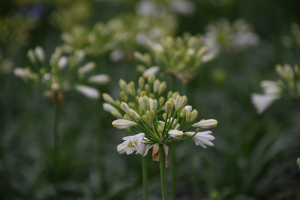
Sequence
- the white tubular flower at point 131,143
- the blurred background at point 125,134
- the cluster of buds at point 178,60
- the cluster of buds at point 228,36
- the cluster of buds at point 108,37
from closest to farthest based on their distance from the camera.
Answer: the white tubular flower at point 131,143 < the cluster of buds at point 178,60 < the cluster of buds at point 108,37 < the blurred background at point 125,134 < the cluster of buds at point 228,36

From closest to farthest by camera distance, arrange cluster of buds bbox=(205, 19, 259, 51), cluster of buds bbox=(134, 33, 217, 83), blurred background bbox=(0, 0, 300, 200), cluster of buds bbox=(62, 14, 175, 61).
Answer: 1. cluster of buds bbox=(134, 33, 217, 83)
2. cluster of buds bbox=(62, 14, 175, 61)
3. blurred background bbox=(0, 0, 300, 200)
4. cluster of buds bbox=(205, 19, 259, 51)

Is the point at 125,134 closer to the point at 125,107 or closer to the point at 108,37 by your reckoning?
the point at 108,37

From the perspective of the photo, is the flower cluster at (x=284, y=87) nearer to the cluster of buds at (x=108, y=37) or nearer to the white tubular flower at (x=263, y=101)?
the white tubular flower at (x=263, y=101)

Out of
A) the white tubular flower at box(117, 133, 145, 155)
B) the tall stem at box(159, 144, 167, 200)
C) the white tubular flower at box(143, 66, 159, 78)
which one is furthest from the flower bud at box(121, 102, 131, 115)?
the white tubular flower at box(143, 66, 159, 78)

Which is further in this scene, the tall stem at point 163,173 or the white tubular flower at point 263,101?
the white tubular flower at point 263,101

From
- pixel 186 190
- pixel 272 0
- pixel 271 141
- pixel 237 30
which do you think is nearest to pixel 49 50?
pixel 237 30

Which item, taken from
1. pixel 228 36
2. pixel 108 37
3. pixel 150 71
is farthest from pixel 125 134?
pixel 228 36

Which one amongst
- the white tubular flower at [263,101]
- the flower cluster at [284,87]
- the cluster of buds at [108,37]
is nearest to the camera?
the flower cluster at [284,87]

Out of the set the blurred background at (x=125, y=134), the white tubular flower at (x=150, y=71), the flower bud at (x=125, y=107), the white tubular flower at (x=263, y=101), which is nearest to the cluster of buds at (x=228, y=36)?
the blurred background at (x=125, y=134)

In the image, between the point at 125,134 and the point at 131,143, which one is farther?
the point at 125,134

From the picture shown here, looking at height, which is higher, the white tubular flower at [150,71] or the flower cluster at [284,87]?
the white tubular flower at [150,71]

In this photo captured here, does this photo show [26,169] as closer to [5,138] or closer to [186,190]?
[5,138]

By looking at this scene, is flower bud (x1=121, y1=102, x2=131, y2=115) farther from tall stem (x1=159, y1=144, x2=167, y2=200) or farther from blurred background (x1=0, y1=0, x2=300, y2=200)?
blurred background (x1=0, y1=0, x2=300, y2=200)
